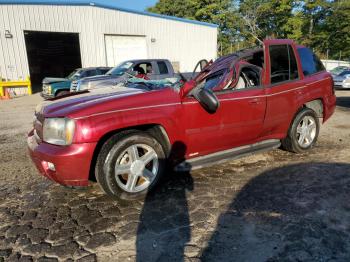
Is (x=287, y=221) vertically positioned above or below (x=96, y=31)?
below

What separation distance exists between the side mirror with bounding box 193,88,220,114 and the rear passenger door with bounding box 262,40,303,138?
1172 millimetres

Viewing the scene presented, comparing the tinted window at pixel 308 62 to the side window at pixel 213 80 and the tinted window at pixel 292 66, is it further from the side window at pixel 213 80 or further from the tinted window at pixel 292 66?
the side window at pixel 213 80

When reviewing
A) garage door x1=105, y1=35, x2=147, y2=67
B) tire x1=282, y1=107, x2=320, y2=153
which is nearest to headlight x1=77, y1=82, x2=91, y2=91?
tire x1=282, y1=107, x2=320, y2=153

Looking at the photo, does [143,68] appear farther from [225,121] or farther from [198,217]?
[198,217]

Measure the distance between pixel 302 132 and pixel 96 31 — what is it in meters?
17.5

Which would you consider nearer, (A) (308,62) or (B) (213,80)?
(B) (213,80)

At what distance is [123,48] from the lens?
845 inches

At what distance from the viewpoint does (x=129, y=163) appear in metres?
3.61

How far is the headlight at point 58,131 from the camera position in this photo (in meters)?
3.26

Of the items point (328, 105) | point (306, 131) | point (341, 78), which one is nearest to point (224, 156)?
point (306, 131)

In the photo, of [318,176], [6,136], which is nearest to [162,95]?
[318,176]

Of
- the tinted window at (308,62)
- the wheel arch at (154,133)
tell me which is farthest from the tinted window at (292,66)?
the wheel arch at (154,133)

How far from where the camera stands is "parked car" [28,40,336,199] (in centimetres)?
334

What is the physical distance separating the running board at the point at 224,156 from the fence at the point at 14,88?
52.9 ft
